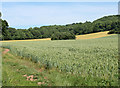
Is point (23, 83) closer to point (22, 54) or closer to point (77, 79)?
point (77, 79)

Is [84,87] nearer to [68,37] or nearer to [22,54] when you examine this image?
[22,54]

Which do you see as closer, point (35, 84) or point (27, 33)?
point (35, 84)

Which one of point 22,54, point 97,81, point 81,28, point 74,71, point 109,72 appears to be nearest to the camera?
point 97,81

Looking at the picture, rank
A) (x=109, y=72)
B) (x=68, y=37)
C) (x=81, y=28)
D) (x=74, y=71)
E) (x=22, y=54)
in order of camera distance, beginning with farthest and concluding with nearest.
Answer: (x=81, y=28) → (x=68, y=37) → (x=22, y=54) → (x=74, y=71) → (x=109, y=72)

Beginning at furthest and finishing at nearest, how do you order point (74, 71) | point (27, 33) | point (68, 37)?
point (27, 33)
point (68, 37)
point (74, 71)

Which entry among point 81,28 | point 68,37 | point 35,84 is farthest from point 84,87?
point 81,28

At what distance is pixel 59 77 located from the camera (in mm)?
10172

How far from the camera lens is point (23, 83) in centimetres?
930

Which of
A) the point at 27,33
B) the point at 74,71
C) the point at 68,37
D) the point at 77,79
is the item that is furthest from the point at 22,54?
the point at 27,33

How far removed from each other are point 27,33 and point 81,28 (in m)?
44.6

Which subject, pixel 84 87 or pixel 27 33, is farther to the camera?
pixel 27 33

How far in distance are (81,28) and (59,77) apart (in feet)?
386

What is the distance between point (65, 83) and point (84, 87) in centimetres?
115

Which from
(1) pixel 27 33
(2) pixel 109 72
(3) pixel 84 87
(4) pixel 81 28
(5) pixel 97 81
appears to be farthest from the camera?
(4) pixel 81 28
